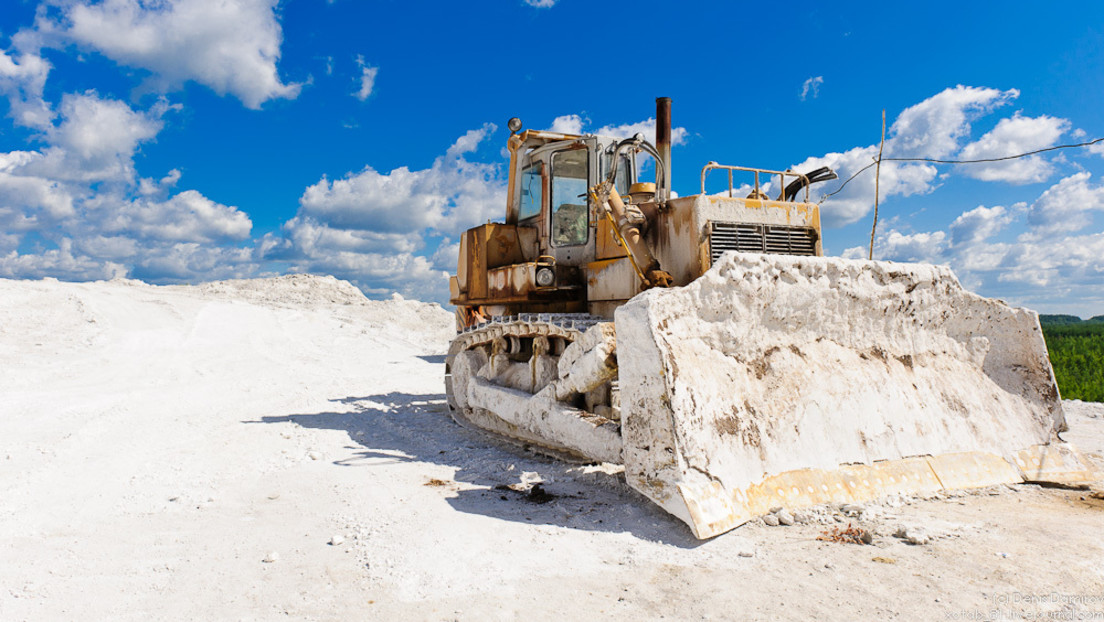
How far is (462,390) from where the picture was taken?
7883 millimetres

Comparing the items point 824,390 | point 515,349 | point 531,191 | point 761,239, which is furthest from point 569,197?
point 824,390

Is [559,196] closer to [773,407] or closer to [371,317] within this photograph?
[773,407]

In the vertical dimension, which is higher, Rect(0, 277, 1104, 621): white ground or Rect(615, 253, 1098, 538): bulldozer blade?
Rect(615, 253, 1098, 538): bulldozer blade

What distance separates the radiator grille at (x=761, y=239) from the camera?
550 centimetres

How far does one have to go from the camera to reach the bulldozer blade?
4109mm

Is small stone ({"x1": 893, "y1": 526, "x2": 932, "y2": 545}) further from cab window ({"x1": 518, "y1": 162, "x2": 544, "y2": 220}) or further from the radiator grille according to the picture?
cab window ({"x1": 518, "y1": 162, "x2": 544, "y2": 220})

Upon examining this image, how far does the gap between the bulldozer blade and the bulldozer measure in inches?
0.5

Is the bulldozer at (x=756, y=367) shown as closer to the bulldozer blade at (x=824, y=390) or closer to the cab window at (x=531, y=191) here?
the bulldozer blade at (x=824, y=390)

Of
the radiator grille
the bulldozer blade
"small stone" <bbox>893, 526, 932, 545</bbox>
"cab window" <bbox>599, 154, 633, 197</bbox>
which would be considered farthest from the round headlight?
"small stone" <bbox>893, 526, 932, 545</bbox>

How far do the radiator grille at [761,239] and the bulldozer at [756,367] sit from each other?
0.02 metres

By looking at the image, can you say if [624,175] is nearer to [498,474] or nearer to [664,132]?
[664,132]

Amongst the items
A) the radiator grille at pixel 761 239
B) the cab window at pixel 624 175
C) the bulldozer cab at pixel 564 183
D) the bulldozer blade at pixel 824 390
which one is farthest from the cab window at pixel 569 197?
the bulldozer blade at pixel 824 390

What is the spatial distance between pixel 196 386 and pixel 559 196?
287 inches

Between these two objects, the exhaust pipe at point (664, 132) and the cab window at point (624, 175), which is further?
the cab window at point (624, 175)
